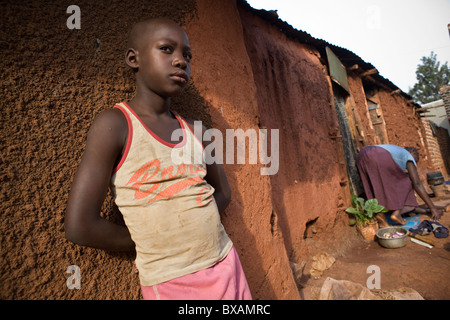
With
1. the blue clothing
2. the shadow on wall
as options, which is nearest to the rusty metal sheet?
the blue clothing

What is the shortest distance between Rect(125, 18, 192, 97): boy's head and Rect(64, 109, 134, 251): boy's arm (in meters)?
0.25

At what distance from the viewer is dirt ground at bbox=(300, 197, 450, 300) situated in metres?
2.63

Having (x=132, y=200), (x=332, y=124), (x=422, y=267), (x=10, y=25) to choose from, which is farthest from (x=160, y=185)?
(x=332, y=124)

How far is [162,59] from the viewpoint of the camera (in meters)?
1.02

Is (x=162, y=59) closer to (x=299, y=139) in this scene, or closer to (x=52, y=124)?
(x=52, y=124)

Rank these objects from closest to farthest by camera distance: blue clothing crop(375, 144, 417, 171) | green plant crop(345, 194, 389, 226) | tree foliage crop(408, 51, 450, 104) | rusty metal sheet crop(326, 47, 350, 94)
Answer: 1. green plant crop(345, 194, 389, 226)
2. blue clothing crop(375, 144, 417, 171)
3. rusty metal sheet crop(326, 47, 350, 94)
4. tree foliage crop(408, 51, 450, 104)

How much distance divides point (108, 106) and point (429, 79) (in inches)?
1456

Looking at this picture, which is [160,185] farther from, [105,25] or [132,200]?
[105,25]

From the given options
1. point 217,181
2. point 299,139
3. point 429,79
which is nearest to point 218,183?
point 217,181

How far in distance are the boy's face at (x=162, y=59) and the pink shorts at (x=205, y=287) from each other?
759 millimetres

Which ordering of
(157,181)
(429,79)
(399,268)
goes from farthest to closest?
(429,79) < (399,268) < (157,181)

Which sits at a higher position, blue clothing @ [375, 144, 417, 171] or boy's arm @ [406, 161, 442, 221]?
blue clothing @ [375, 144, 417, 171]

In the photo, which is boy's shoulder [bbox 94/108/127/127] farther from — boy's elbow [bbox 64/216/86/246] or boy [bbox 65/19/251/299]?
boy's elbow [bbox 64/216/86/246]

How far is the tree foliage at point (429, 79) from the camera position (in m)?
26.8
